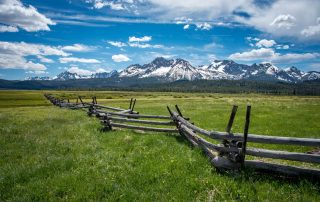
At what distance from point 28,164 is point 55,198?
427 cm

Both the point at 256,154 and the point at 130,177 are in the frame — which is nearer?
the point at 256,154

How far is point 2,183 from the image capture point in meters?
8.68

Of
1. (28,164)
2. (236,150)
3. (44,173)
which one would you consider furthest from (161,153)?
(28,164)

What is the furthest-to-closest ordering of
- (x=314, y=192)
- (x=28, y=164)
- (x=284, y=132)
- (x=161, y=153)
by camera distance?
(x=284, y=132)
(x=161, y=153)
(x=28, y=164)
(x=314, y=192)

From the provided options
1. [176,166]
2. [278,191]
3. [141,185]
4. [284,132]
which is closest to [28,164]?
[141,185]

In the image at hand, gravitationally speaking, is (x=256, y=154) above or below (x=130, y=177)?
above

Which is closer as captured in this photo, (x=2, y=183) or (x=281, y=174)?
(x=281, y=174)

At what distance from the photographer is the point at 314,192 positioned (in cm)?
712

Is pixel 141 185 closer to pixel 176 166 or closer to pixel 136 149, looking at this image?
pixel 176 166

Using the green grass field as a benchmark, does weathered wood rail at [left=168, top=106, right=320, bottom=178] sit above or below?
above

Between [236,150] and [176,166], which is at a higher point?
[236,150]

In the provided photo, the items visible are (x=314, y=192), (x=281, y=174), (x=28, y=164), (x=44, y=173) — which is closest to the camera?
(x=314, y=192)

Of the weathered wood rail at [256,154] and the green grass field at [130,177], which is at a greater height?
the weathered wood rail at [256,154]

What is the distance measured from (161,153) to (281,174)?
5.38m
